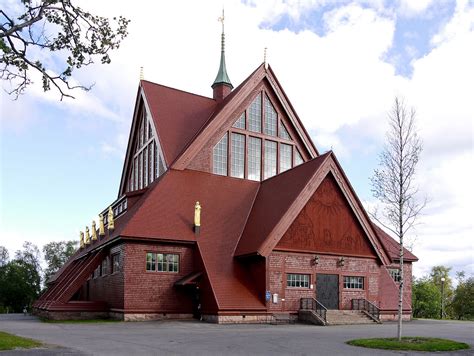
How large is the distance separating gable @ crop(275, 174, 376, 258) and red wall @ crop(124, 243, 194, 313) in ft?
19.2

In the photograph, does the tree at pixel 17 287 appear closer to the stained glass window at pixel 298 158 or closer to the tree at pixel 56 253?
the tree at pixel 56 253

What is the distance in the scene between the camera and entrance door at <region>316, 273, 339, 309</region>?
99.8ft

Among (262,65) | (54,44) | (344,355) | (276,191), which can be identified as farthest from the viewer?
(262,65)

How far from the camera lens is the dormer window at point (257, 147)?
37250 millimetres

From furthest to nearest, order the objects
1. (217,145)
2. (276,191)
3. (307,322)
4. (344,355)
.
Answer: (217,145) → (276,191) → (307,322) → (344,355)

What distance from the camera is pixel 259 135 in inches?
1542

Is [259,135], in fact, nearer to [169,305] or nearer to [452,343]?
[169,305]

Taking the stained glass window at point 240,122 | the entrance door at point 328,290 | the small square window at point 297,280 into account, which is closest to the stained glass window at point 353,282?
the entrance door at point 328,290

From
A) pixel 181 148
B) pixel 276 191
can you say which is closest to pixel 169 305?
pixel 276 191

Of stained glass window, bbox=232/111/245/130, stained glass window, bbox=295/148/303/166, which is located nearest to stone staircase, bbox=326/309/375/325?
stained glass window, bbox=295/148/303/166

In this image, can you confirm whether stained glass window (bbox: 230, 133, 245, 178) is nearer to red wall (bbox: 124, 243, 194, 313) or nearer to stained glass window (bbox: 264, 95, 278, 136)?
stained glass window (bbox: 264, 95, 278, 136)

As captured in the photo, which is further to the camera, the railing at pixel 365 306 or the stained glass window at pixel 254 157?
the stained glass window at pixel 254 157

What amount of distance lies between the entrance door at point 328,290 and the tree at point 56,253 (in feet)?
191

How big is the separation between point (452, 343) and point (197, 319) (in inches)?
610
